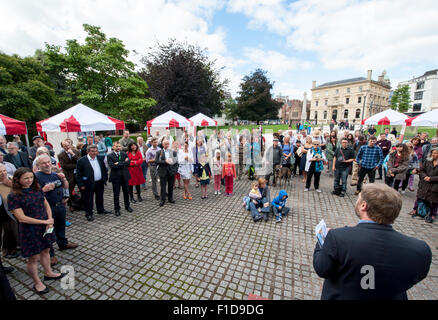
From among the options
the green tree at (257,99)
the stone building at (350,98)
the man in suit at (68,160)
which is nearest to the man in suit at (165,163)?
the man in suit at (68,160)

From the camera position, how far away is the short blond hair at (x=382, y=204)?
53.0 inches

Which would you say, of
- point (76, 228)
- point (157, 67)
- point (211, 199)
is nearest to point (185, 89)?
point (157, 67)

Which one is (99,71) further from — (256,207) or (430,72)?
(430,72)

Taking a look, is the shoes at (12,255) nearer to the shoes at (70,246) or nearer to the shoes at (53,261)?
the shoes at (70,246)

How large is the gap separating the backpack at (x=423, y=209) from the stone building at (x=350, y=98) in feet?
218

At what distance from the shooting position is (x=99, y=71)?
16922mm

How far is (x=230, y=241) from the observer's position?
4.36 m

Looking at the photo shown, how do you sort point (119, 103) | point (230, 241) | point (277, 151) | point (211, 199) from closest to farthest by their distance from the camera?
point (230, 241) < point (211, 199) < point (277, 151) < point (119, 103)

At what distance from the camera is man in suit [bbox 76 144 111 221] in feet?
16.9

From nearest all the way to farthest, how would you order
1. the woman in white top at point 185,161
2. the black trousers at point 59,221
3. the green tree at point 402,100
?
the black trousers at point 59,221 → the woman in white top at point 185,161 → the green tree at point 402,100

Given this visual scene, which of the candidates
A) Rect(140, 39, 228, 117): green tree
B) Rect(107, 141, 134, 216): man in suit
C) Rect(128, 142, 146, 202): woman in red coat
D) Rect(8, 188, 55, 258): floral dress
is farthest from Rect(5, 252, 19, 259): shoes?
Rect(140, 39, 228, 117): green tree
